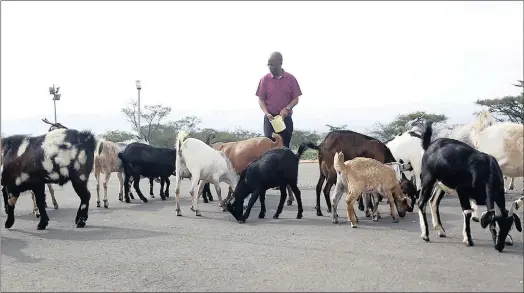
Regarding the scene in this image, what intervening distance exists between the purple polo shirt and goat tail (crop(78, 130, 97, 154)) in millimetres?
3211

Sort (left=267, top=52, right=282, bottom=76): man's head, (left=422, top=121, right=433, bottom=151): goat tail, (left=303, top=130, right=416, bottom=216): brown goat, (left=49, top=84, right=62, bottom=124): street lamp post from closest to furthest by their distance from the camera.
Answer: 1. (left=422, top=121, right=433, bottom=151): goat tail
2. (left=303, top=130, right=416, bottom=216): brown goat
3. (left=267, top=52, right=282, bottom=76): man's head
4. (left=49, top=84, right=62, bottom=124): street lamp post

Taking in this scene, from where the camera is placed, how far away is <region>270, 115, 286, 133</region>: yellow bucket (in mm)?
9188

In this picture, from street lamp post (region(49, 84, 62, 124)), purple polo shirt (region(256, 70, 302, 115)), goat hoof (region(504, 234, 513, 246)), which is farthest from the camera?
street lamp post (region(49, 84, 62, 124))

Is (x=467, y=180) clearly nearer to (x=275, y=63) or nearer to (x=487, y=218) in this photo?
(x=487, y=218)

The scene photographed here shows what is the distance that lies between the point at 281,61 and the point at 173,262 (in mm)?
5035

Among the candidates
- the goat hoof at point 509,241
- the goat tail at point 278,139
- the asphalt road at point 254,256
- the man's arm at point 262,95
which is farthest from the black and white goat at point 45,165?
the goat hoof at point 509,241

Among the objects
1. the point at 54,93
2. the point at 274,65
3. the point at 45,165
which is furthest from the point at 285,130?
the point at 54,93

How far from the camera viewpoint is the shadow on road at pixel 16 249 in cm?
552

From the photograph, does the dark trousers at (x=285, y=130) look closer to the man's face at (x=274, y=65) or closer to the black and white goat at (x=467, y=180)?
the man's face at (x=274, y=65)

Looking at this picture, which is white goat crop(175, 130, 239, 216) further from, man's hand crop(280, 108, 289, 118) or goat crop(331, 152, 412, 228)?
goat crop(331, 152, 412, 228)

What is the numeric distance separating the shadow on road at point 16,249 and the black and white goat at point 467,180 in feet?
14.3

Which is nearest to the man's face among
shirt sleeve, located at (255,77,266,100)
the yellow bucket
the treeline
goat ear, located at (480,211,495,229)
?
shirt sleeve, located at (255,77,266,100)

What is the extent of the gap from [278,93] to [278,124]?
58 centimetres

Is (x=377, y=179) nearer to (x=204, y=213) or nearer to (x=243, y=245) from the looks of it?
(x=243, y=245)
